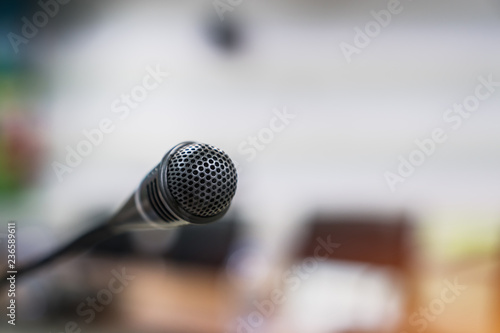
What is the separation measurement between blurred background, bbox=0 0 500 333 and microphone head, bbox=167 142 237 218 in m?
1.42

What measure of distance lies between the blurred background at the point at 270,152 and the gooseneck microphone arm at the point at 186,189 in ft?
4.55

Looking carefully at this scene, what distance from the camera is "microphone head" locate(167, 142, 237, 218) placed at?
1.20 ft

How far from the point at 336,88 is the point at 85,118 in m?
1.37

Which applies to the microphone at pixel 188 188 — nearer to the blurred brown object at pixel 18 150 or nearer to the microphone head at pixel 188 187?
the microphone head at pixel 188 187

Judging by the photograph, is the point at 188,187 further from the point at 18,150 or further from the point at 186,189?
the point at 18,150

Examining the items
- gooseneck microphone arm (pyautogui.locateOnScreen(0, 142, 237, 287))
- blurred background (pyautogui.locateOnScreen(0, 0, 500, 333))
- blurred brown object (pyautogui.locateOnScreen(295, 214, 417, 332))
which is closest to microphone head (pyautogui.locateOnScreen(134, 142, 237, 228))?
gooseneck microphone arm (pyautogui.locateOnScreen(0, 142, 237, 287))

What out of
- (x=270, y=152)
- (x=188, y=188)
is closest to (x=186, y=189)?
(x=188, y=188)

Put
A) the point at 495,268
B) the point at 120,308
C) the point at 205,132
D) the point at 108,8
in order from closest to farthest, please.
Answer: the point at 120,308 < the point at 495,268 < the point at 108,8 < the point at 205,132

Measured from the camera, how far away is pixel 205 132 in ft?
8.13

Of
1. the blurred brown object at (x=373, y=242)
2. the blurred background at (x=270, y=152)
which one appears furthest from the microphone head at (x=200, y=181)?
the blurred brown object at (x=373, y=242)

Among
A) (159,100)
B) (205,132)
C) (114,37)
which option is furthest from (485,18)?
(114,37)

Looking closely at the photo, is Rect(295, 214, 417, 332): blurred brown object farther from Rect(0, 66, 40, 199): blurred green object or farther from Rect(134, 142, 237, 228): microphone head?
Rect(134, 142, 237, 228): microphone head

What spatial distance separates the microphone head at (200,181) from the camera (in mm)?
365

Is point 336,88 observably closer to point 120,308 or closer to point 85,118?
point 85,118
